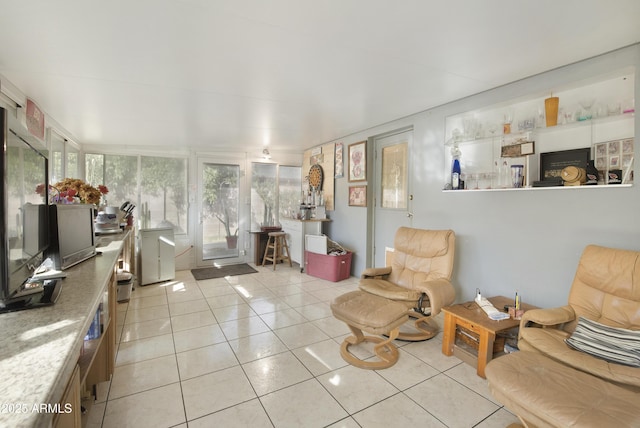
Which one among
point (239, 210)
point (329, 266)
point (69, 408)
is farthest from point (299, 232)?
point (69, 408)

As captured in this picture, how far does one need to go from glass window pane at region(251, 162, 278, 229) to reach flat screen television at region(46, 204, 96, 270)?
3724 mm

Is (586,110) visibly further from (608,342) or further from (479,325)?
(479,325)

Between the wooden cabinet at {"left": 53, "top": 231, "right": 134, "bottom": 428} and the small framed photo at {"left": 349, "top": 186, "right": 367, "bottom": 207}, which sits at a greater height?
the small framed photo at {"left": 349, "top": 186, "right": 367, "bottom": 207}

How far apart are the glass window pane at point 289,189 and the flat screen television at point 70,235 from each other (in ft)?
13.3

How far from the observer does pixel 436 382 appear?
2.08 m

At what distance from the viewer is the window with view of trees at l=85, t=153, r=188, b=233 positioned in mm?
4961

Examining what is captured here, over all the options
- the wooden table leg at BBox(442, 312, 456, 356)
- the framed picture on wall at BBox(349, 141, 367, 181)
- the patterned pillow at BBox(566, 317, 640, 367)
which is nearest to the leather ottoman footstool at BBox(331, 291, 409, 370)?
the wooden table leg at BBox(442, 312, 456, 356)

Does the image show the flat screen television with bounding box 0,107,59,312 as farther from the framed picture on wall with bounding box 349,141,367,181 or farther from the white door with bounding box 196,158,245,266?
the white door with bounding box 196,158,245,266

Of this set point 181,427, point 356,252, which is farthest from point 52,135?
point 356,252

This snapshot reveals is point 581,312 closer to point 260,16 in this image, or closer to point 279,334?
point 279,334

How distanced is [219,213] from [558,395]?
212 inches

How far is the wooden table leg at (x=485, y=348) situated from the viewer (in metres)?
2.12

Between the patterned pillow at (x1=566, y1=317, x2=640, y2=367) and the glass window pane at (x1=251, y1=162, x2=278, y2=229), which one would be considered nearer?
the patterned pillow at (x1=566, y1=317, x2=640, y2=367)

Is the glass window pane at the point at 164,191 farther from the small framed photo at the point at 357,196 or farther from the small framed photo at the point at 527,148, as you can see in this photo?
the small framed photo at the point at 527,148
